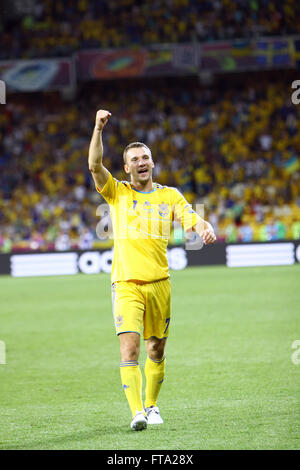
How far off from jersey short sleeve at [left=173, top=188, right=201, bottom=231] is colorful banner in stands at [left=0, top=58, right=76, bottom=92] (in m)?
26.3

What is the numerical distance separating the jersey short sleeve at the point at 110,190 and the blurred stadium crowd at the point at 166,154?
1851cm

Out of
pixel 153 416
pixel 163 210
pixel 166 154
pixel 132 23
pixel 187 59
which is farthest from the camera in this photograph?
pixel 132 23

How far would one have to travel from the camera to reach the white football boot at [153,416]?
583 centimetres

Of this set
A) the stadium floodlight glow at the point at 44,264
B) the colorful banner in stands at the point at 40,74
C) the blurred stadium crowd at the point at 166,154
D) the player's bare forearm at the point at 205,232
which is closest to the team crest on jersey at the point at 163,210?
the player's bare forearm at the point at 205,232

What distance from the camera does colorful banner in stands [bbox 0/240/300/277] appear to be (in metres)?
22.0

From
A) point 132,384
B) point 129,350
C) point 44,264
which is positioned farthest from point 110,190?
point 44,264

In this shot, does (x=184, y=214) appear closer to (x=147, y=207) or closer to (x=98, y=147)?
(x=147, y=207)

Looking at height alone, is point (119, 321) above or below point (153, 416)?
above

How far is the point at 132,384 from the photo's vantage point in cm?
559

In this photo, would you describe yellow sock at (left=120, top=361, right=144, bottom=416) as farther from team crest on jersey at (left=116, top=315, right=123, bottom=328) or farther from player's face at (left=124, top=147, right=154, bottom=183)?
player's face at (left=124, top=147, right=154, bottom=183)

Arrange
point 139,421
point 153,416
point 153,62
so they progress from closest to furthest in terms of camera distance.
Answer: point 139,421 < point 153,416 < point 153,62

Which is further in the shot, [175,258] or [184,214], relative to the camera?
[175,258]

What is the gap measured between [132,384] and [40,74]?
27.5 m
